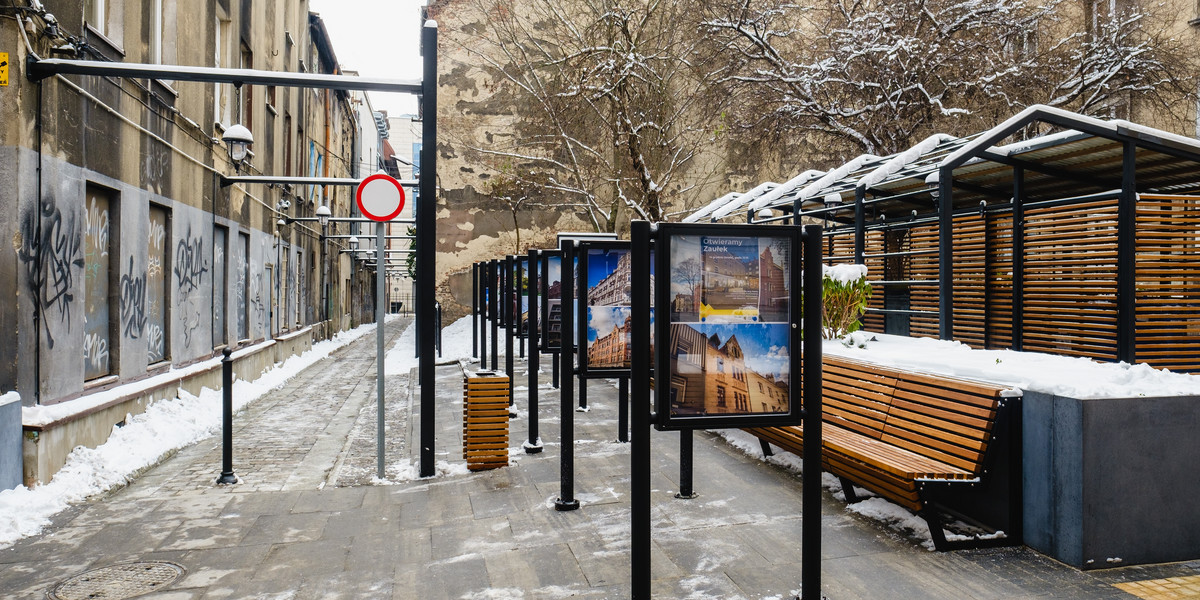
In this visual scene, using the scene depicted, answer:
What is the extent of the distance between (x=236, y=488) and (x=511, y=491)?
236 centimetres

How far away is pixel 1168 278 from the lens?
30.0 ft

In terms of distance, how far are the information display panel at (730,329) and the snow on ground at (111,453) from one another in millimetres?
4527

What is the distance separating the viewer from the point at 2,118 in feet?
20.4

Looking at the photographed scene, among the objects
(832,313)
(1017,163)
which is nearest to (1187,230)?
(1017,163)

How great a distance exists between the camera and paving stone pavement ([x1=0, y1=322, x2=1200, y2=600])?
4.26 meters

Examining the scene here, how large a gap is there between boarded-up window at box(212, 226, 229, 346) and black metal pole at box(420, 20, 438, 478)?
7080 mm

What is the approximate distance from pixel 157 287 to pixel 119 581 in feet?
22.0

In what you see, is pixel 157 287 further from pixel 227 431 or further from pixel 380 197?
pixel 380 197

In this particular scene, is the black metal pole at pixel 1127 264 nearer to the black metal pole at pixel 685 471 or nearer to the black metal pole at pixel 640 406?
the black metal pole at pixel 685 471

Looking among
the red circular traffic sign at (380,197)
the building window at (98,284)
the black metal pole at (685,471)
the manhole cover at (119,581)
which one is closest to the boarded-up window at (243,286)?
the building window at (98,284)

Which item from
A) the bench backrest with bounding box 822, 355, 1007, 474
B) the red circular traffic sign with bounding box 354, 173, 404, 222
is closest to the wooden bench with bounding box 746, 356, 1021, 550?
the bench backrest with bounding box 822, 355, 1007, 474

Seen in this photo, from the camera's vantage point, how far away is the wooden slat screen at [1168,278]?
29.8 ft

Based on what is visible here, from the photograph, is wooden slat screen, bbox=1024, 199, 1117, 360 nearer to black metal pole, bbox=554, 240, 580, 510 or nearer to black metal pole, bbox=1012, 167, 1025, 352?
black metal pole, bbox=1012, 167, 1025, 352

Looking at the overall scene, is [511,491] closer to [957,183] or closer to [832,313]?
[832,313]
